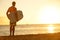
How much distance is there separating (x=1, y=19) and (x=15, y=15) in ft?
16.7

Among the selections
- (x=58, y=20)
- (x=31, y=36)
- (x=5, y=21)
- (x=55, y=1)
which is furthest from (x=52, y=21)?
(x=31, y=36)

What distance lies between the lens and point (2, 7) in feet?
31.5

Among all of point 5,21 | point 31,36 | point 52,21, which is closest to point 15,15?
point 31,36

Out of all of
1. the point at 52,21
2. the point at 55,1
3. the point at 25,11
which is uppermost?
the point at 55,1

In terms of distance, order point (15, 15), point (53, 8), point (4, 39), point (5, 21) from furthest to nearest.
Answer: point (53, 8)
point (5, 21)
point (15, 15)
point (4, 39)

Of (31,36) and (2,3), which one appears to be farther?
(2,3)

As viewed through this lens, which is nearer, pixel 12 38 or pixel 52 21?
pixel 12 38

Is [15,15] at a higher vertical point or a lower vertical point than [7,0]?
lower

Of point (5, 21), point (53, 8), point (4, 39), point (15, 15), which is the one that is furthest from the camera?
point (53, 8)

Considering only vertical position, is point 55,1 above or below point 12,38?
above

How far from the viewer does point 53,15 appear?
996cm

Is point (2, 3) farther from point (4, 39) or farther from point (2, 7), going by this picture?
point (4, 39)

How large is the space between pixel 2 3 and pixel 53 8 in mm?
3245

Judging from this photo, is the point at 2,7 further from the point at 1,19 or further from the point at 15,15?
the point at 15,15
